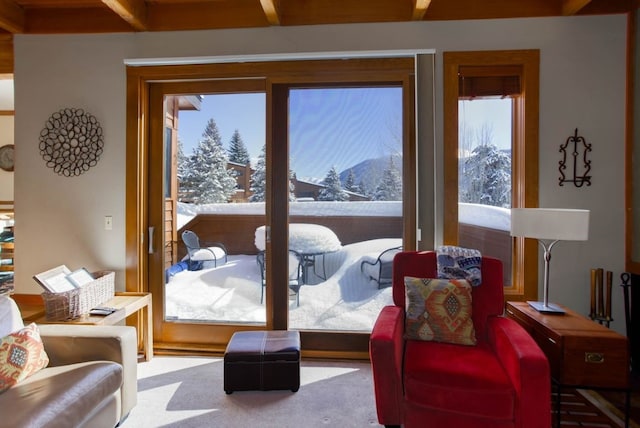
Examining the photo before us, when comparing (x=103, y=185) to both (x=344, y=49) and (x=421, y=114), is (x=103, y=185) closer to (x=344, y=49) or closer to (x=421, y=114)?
(x=344, y=49)

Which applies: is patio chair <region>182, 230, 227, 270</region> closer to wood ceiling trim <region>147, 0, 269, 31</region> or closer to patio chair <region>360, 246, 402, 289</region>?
patio chair <region>360, 246, 402, 289</region>

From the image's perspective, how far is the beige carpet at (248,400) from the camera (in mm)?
2036

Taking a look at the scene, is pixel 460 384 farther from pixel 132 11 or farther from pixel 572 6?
pixel 132 11

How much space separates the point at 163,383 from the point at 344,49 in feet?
9.33

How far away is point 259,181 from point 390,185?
110cm

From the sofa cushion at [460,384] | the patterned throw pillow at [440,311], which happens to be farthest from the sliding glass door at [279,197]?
the sofa cushion at [460,384]

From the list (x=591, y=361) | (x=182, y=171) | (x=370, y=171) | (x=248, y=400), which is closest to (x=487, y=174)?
(x=370, y=171)

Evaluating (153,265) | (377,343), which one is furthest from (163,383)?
(377,343)

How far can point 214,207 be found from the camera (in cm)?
302

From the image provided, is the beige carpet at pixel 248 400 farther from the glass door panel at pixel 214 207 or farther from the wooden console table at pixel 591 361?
the wooden console table at pixel 591 361

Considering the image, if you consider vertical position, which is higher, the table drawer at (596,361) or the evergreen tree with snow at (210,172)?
the evergreen tree with snow at (210,172)

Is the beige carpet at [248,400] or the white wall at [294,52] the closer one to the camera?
the beige carpet at [248,400]

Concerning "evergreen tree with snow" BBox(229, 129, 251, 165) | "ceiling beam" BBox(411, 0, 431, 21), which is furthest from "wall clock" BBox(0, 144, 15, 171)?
"ceiling beam" BBox(411, 0, 431, 21)

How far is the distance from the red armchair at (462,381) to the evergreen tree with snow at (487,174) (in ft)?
3.66
